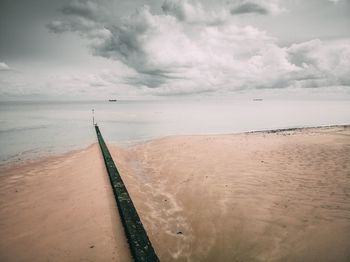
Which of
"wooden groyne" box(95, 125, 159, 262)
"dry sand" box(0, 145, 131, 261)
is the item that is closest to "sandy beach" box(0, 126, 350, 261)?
"dry sand" box(0, 145, 131, 261)

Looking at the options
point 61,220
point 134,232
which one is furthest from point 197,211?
point 61,220

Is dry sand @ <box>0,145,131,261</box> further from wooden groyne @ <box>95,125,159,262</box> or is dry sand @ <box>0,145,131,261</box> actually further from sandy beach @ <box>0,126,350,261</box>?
wooden groyne @ <box>95,125,159,262</box>

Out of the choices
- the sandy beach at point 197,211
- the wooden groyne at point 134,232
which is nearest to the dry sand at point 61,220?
the sandy beach at point 197,211

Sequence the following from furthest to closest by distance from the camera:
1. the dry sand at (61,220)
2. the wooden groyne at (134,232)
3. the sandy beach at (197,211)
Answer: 1. the sandy beach at (197,211)
2. the dry sand at (61,220)
3. the wooden groyne at (134,232)

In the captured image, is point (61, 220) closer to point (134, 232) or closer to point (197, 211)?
point (134, 232)

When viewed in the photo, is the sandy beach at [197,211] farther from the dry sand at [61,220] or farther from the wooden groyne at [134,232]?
the wooden groyne at [134,232]

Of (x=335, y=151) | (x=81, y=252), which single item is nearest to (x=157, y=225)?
(x=81, y=252)

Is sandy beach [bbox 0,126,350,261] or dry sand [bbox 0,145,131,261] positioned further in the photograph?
sandy beach [bbox 0,126,350,261]

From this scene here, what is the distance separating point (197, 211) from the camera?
762 centimetres

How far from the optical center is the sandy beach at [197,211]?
17.8 feet

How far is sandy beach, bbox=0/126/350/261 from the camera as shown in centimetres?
542

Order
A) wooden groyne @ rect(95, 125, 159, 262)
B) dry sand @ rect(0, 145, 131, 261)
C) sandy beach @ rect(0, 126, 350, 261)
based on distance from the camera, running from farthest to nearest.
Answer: sandy beach @ rect(0, 126, 350, 261), dry sand @ rect(0, 145, 131, 261), wooden groyne @ rect(95, 125, 159, 262)

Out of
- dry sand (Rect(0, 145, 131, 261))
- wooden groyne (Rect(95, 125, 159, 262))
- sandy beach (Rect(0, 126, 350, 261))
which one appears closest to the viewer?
wooden groyne (Rect(95, 125, 159, 262))

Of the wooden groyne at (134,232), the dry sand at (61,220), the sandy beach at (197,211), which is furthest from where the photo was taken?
the sandy beach at (197,211)
